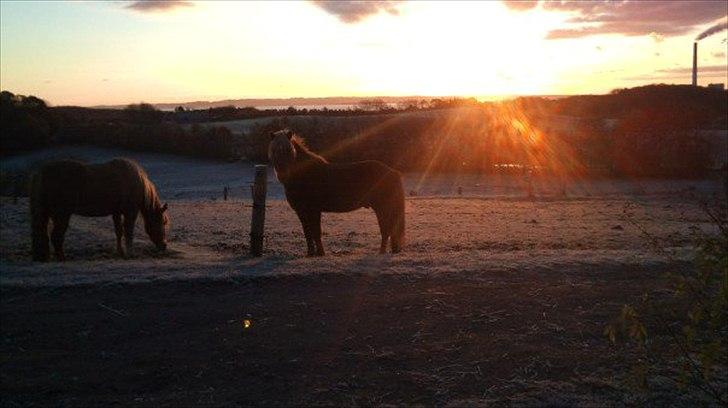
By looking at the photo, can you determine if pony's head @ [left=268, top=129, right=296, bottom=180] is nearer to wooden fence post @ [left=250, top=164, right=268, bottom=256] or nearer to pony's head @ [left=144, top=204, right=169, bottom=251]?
wooden fence post @ [left=250, top=164, right=268, bottom=256]

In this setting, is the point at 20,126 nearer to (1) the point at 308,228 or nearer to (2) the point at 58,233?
(2) the point at 58,233

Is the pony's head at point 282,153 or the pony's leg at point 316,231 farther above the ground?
the pony's head at point 282,153

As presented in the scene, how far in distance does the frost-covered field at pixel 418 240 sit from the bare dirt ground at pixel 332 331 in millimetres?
100

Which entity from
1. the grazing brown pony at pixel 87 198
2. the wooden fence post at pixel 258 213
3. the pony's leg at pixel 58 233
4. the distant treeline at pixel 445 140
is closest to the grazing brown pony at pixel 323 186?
the wooden fence post at pixel 258 213

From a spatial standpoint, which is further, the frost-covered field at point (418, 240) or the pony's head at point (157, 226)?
the pony's head at point (157, 226)

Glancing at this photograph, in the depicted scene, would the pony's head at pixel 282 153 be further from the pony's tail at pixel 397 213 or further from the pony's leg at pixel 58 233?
the pony's leg at pixel 58 233

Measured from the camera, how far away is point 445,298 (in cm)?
873

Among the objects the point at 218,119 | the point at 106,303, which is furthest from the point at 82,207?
the point at 218,119

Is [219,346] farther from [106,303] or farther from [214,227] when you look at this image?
[214,227]

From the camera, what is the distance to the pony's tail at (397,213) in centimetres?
1334

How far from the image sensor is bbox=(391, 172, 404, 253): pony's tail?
1334 centimetres

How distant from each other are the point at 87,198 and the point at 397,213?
5795 millimetres

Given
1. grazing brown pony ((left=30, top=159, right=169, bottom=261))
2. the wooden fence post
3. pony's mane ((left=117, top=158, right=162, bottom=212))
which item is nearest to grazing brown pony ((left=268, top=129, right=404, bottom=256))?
the wooden fence post

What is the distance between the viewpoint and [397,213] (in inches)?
527
